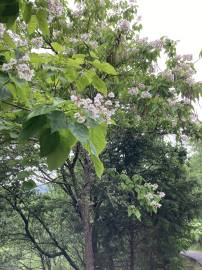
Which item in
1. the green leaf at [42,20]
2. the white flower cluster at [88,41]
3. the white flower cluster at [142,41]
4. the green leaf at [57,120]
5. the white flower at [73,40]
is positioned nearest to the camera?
the green leaf at [57,120]

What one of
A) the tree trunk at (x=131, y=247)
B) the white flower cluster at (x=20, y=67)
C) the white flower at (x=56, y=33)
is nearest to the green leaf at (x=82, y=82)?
the white flower cluster at (x=20, y=67)

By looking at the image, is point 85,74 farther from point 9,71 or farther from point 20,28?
point 20,28

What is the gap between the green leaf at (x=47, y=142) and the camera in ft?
2.97

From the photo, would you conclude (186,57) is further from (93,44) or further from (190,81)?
(93,44)

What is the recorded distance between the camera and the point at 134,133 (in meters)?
6.97

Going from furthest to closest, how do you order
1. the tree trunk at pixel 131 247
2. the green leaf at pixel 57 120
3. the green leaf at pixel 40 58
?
the tree trunk at pixel 131 247
the green leaf at pixel 40 58
the green leaf at pixel 57 120

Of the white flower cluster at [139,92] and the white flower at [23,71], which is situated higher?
the white flower cluster at [139,92]

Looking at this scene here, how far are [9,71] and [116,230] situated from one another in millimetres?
7287

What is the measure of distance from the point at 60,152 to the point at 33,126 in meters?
0.08

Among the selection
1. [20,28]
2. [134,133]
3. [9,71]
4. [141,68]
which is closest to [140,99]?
[141,68]

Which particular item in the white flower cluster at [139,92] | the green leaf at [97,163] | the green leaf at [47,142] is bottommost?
the green leaf at [97,163]

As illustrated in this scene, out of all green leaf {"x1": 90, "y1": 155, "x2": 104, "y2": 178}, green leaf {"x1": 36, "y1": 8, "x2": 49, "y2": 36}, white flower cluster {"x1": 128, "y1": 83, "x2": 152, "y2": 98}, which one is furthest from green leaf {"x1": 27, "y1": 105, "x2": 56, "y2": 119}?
white flower cluster {"x1": 128, "y1": 83, "x2": 152, "y2": 98}

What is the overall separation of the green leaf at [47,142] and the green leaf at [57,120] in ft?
0.07

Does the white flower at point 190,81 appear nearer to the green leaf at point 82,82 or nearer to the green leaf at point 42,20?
the green leaf at point 82,82
